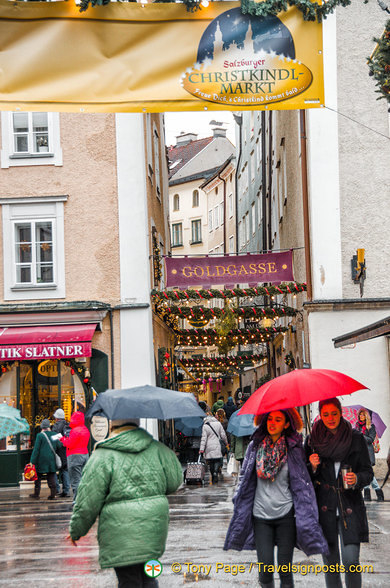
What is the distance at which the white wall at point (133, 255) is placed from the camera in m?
21.9

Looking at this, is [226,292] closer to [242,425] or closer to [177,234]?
[242,425]

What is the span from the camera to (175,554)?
1080cm

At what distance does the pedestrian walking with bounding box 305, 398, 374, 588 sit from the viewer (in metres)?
7.13

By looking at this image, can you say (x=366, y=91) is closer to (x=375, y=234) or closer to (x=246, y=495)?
(x=375, y=234)

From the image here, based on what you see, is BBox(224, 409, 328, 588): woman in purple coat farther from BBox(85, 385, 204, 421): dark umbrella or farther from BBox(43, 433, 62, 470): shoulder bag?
BBox(43, 433, 62, 470): shoulder bag

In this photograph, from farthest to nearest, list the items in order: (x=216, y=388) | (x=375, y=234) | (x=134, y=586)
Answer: (x=216, y=388), (x=375, y=234), (x=134, y=586)

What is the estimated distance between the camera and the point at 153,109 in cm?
685

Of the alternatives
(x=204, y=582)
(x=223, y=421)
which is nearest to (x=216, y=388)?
(x=223, y=421)

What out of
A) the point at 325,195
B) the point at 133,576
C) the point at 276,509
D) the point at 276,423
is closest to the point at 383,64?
the point at 276,423

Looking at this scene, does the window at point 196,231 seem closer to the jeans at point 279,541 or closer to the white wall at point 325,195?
the white wall at point 325,195

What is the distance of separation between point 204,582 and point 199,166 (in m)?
69.3

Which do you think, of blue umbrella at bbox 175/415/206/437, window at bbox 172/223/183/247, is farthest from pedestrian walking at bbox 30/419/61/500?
window at bbox 172/223/183/247

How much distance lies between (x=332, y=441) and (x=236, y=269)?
1495 cm

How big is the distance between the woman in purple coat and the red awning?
554 inches
